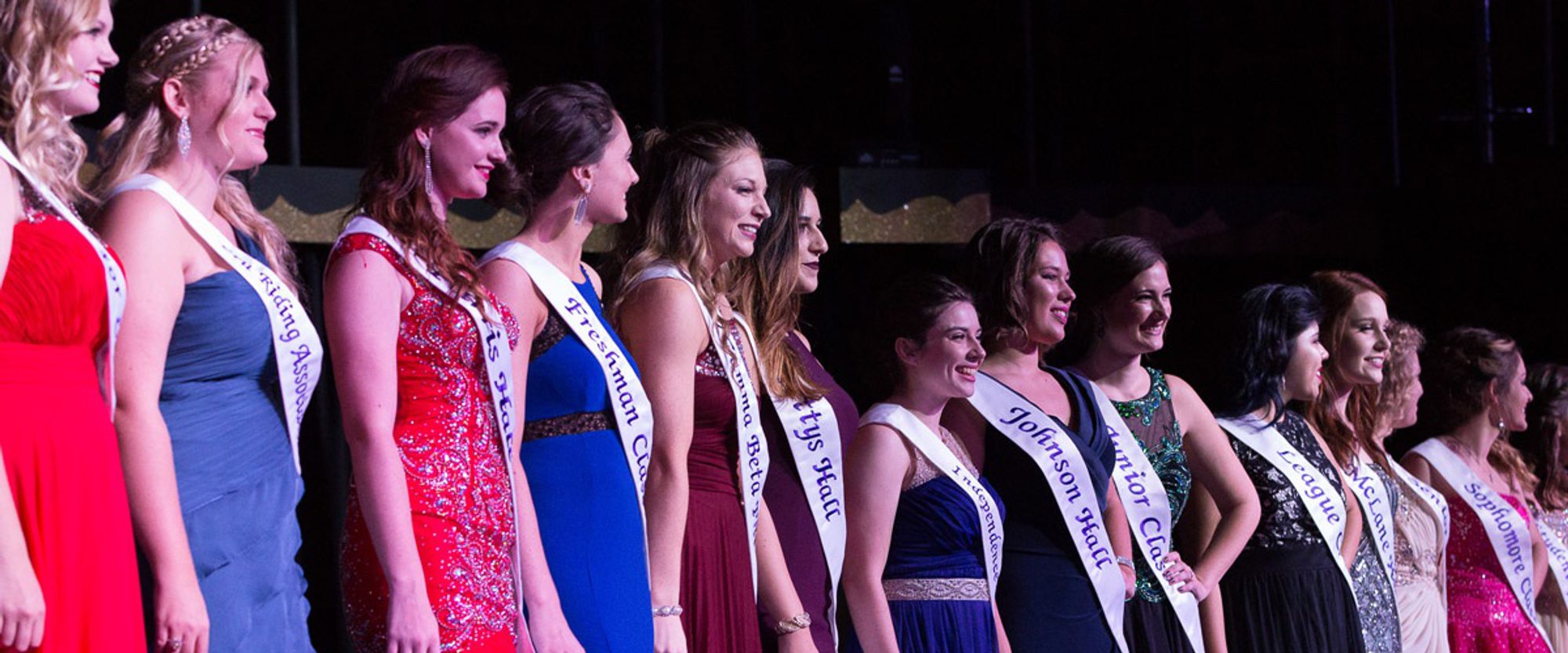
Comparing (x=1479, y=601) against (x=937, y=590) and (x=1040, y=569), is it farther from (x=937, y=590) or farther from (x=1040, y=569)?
(x=937, y=590)

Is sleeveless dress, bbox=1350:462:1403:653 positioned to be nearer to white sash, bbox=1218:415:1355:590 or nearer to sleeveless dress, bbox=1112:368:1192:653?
white sash, bbox=1218:415:1355:590

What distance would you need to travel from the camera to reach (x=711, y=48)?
15.9 feet

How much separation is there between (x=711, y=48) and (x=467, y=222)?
884 millimetres

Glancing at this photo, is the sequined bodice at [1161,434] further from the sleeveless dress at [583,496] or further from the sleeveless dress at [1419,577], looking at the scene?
the sleeveless dress at [583,496]

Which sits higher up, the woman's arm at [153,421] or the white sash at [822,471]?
the woman's arm at [153,421]

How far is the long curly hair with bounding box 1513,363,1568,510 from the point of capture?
15.9 feet

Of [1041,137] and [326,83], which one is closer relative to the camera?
[326,83]

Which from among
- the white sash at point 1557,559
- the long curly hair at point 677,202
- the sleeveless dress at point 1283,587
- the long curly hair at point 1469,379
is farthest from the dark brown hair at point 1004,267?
the white sash at point 1557,559

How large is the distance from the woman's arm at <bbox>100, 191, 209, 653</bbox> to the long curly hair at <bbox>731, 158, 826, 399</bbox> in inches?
42.1

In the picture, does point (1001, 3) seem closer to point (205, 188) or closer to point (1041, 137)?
point (1041, 137)

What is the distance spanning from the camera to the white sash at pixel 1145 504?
10.6 ft

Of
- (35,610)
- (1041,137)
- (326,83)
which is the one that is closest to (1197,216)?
(1041,137)

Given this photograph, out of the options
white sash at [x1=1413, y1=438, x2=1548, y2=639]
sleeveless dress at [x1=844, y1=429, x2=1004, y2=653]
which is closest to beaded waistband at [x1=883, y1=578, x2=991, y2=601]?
sleeveless dress at [x1=844, y1=429, x2=1004, y2=653]

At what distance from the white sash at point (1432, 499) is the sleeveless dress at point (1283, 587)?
61 centimetres
